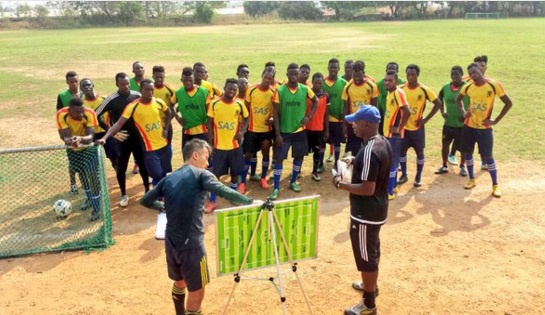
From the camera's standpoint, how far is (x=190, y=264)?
4.56 meters

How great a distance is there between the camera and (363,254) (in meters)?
5.07

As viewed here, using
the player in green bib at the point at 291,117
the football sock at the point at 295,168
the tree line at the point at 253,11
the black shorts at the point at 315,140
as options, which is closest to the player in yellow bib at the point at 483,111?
the black shorts at the point at 315,140

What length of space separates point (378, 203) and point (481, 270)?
2.42 meters

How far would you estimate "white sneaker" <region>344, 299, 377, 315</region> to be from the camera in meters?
5.25

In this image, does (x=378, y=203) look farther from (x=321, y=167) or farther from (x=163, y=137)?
(x=321, y=167)

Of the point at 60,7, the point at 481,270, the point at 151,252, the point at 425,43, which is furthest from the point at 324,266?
the point at 60,7

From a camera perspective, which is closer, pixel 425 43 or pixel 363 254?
pixel 363 254

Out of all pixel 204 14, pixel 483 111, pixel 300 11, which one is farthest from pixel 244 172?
pixel 300 11

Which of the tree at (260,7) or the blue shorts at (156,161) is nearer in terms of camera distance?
the blue shorts at (156,161)

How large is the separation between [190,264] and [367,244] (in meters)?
1.89

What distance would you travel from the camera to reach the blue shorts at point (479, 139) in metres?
8.85

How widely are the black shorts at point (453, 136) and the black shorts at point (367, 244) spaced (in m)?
5.72

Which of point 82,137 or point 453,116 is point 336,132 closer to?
point 453,116

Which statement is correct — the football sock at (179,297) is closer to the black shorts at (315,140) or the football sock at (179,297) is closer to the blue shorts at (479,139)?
the black shorts at (315,140)
